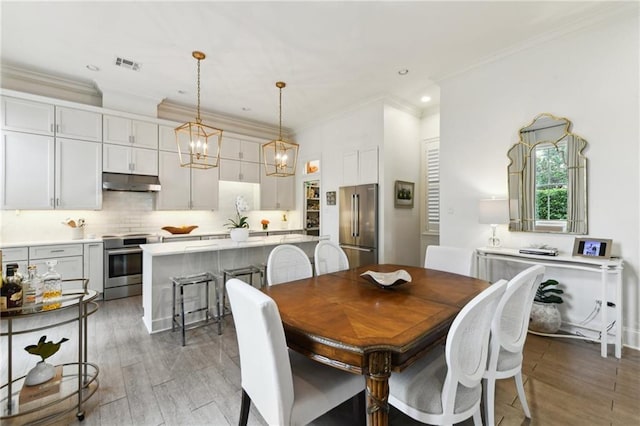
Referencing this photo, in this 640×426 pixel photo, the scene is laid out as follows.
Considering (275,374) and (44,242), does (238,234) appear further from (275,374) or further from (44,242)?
(44,242)

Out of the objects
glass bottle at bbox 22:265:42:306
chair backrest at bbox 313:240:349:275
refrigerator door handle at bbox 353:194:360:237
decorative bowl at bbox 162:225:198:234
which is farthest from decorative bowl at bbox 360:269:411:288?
decorative bowl at bbox 162:225:198:234

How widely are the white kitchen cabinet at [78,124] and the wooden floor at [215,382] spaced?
2679 millimetres

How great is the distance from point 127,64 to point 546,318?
18.5 feet

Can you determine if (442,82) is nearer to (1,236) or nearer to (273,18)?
(273,18)

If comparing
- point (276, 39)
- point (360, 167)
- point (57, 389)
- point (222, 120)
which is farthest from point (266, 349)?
point (222, 120)

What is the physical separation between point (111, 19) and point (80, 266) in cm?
315

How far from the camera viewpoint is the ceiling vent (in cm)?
341

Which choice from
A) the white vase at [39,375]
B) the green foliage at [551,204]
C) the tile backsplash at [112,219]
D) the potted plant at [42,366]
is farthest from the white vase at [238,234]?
the green foliage at [551,204]

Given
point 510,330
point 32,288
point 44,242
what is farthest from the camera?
point 44,242

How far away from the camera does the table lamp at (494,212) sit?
9.95 ft

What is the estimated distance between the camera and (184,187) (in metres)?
4.95

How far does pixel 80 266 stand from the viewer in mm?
3822

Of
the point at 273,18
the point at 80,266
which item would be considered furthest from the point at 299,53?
the point at 80,266

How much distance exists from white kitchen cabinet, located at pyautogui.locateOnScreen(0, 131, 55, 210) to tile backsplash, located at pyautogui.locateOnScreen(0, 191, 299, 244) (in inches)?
13.1
